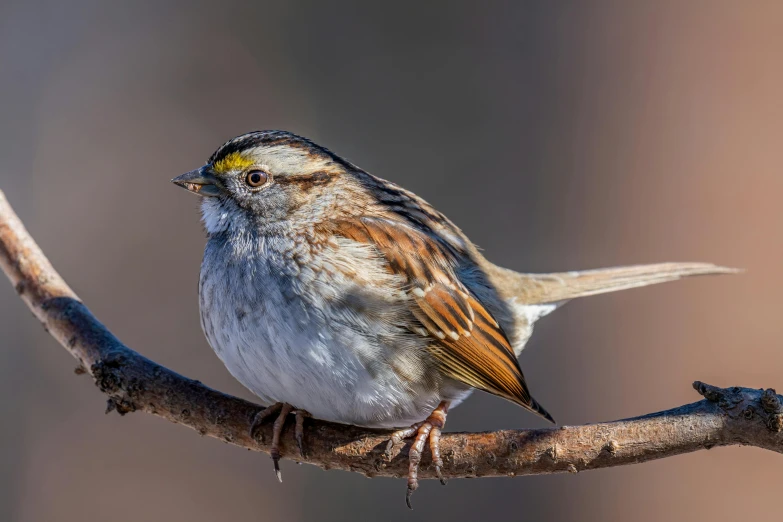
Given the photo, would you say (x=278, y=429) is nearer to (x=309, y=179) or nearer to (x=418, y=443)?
(x=418, y=443)

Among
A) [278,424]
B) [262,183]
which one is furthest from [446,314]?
[262,183]

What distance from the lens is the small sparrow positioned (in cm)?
279

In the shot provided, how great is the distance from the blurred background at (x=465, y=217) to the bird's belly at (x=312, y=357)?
7.62ft

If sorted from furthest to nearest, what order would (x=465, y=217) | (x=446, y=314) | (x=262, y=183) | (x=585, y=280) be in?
(x=465, y=217), (x=585, y=280), (x=262, y=183), (x=446, y=314)

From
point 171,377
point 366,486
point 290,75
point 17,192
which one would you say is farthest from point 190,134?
point 171,377

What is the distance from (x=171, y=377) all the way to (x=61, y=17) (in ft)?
15.6

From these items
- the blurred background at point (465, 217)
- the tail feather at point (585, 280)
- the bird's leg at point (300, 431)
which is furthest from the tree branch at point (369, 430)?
the blurred background at point (465, 217)

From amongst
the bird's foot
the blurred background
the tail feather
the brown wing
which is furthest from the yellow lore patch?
the blurred background

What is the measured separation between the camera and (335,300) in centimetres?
283

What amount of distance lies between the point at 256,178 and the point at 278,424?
883 millimetres

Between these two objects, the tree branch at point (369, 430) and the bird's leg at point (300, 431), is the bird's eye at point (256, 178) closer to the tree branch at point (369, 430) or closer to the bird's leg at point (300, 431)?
the tree branch at point (369, 430)

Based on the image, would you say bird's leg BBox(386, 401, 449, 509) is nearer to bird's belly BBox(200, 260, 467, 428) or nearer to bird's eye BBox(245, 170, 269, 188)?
bird's belly BBox(200, 260, 467, 428)

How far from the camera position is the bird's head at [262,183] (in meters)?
3.12

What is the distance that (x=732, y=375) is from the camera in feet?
16.8
